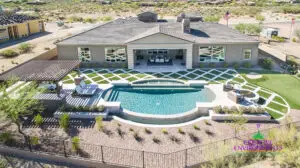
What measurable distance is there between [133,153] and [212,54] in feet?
64.0

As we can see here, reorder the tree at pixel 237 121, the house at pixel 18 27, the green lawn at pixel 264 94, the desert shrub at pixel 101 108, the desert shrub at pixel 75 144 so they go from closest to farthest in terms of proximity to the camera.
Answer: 1. the desert shrub at pixel 75 144
2. the tree at pixel 237 121
3. the desert shrub at pixel 101 108
4. the green lawn at pixel 264 94
5. the house at pixel 18 27

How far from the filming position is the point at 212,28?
3431 centimetres

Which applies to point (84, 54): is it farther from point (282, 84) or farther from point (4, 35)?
point (4, 35)

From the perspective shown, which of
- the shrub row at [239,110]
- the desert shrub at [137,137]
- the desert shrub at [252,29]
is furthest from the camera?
the desert shrub at [252,29]

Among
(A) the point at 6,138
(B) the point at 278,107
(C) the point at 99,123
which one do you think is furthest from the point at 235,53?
(A) the point at 6,138

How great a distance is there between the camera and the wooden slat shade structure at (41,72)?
18847mm

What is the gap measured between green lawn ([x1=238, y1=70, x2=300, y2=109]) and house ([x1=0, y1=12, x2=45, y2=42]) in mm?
41476

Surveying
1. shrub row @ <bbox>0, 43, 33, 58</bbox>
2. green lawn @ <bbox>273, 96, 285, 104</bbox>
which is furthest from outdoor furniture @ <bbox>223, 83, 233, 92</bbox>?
shrub row @ <bbox>0, 43, 33, 58</bbox>

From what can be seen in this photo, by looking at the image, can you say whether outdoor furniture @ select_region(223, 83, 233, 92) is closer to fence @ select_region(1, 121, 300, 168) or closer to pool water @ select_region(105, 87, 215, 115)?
pool water @ select_region(105, 87, 215, 115)

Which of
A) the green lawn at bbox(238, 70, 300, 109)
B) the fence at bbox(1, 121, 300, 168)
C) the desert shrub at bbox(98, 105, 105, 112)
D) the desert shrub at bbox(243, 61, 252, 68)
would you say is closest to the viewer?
the fence at bbox(1, 121, 300, 168)

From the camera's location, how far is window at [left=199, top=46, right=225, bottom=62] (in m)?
29.5

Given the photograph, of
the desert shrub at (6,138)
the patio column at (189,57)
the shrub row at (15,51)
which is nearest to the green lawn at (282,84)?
the patio column at (189,57)

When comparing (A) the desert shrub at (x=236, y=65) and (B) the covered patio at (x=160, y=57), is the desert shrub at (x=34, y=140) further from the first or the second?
(A) the desert shrub at (x=236, y=65)

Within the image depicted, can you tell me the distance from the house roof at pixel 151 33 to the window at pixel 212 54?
0.96 m
